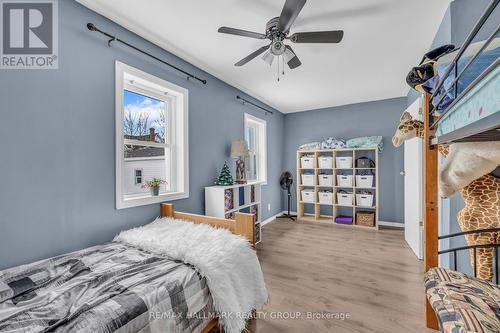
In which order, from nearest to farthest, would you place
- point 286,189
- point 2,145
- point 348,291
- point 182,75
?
point 2,145
point 348,291
point 182,75
point 286,189

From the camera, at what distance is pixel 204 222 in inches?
79.9

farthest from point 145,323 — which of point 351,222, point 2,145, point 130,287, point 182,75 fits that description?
point 351,222

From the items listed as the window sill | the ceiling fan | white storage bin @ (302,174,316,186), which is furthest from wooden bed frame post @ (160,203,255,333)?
white storage bin @ (302,174,316,186)

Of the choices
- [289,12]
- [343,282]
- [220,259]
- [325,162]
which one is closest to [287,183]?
[325,162]

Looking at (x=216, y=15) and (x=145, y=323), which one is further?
(x=216, y=15)

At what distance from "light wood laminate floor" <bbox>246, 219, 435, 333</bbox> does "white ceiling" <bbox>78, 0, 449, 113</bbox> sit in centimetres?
244

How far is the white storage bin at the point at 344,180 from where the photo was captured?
4.24 meters

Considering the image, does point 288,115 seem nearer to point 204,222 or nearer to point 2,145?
point 204,222

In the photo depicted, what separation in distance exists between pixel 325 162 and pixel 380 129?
1223 millimetres

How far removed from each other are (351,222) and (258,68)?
130 inches

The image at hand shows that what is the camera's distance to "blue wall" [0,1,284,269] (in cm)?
137

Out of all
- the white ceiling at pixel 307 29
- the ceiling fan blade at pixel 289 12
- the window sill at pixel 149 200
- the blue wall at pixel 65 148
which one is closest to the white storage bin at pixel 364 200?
the white ceiling at pixel 307 29

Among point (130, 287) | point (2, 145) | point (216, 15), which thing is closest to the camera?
point (130, 287)

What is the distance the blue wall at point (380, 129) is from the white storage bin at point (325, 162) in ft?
1.95
